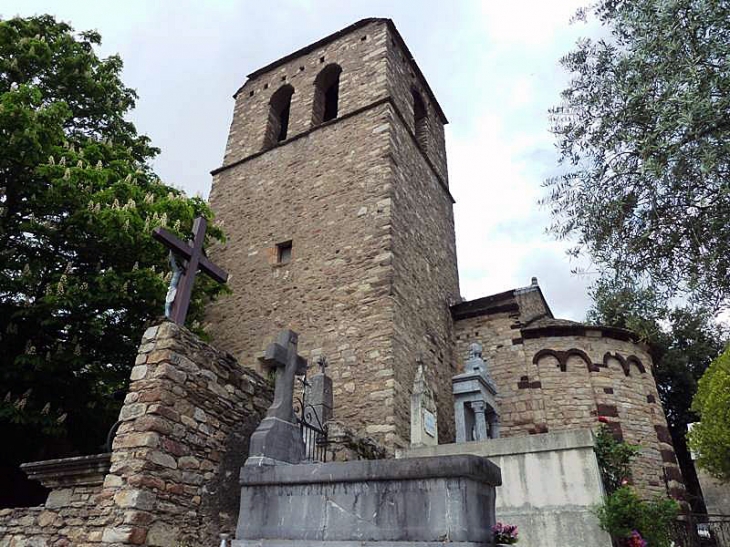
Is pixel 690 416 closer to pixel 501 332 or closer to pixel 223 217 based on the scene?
pixel 501 332

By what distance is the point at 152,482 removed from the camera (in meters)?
4.46

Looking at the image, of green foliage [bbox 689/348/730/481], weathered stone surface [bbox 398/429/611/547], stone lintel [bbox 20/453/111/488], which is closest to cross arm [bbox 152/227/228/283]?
stone lintel [bbox 20/453/111/488]

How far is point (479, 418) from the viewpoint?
7996 millimetres

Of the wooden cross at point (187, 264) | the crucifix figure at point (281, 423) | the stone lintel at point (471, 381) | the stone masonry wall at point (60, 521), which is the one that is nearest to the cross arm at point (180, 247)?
the wooden cross at point (187, 264)

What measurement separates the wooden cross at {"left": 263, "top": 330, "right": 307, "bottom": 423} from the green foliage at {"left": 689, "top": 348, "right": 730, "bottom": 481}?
36.5 feet

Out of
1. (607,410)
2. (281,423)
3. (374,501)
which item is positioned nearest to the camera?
(374,501)

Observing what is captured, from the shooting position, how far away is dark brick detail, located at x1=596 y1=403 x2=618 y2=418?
10.4 meters

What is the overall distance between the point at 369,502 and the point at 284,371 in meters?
1.85

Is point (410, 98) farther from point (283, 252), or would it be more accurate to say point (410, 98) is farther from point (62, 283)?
point (62, 283)

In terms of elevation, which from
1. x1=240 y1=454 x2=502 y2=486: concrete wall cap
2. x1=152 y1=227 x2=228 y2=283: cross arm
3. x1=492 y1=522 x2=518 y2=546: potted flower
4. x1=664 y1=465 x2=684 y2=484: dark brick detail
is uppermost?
x1=152 y1=227 x2=228 y2=283: cross arm

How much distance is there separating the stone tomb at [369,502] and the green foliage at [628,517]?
1.69 m

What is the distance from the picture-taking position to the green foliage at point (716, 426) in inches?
461

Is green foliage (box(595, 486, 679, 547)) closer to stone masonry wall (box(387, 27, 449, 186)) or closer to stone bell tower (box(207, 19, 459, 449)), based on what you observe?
stone bell tower (box(207, 19, 459, 449))

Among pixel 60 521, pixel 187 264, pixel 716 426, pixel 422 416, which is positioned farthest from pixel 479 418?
pixel 716 426
